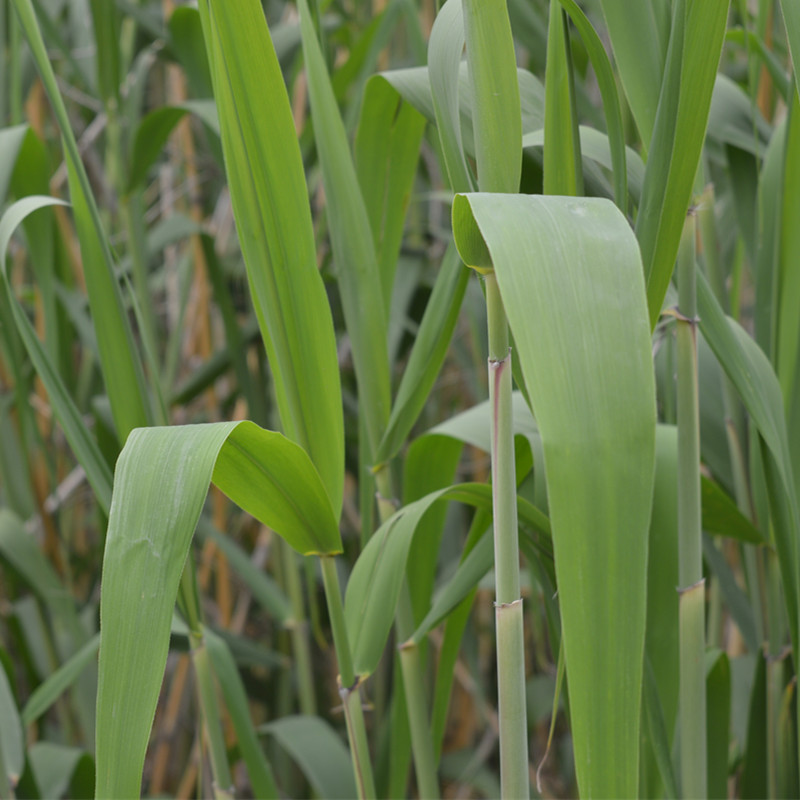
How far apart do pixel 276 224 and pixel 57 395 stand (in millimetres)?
159

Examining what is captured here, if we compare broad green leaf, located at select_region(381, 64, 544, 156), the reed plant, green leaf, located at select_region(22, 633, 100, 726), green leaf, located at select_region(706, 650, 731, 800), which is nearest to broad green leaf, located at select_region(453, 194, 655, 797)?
the reed plant

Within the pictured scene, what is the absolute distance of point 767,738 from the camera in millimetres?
527

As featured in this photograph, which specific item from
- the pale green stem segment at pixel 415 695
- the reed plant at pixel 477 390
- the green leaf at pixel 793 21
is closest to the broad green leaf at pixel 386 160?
the reed plant at pixel 477 390

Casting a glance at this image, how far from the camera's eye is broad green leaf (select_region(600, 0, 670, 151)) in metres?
0.34

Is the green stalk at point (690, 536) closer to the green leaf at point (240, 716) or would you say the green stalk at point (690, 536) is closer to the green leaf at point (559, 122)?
the green leaf at point (559, 122)

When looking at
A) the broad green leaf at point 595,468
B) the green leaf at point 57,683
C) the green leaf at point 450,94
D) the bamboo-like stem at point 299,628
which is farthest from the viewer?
the bamboo-like stem at point 299,628

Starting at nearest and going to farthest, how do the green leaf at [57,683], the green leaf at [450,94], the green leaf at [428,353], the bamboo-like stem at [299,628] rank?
the green leaf at [450,94] < the green leaf at [428,353] < the green leaf at [57,683] < the bamboo-like stem at [299,628]

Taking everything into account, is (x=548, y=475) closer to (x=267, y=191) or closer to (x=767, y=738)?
(x=267, y=191)

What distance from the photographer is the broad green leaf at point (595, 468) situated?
0.68ft

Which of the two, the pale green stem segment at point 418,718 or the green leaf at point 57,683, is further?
the green leaf at point 57,683

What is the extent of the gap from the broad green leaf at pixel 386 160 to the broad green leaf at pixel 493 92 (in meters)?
0.19

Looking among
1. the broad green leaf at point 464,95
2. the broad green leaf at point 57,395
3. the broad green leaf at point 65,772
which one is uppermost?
the broad green leaf at point 464,95

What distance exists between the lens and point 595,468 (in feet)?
0.68

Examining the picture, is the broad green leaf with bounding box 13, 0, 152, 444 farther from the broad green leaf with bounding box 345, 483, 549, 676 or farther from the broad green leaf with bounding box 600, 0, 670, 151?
the broad green leaf with bounding box 600, 0, 670, 151
